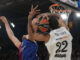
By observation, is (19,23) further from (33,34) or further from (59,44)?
(59,44)

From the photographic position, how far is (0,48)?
9.49 m

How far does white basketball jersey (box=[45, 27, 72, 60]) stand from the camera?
2182 millimetres

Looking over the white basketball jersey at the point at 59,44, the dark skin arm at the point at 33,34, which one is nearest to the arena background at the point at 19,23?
the dark skin arm at the point at 33,34

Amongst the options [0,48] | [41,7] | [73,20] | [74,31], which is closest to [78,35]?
[74,31]

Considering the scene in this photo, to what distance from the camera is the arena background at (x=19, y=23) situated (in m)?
7.46

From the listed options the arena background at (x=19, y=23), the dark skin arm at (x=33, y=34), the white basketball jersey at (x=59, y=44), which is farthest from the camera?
the arena background at (x=19, y=23)

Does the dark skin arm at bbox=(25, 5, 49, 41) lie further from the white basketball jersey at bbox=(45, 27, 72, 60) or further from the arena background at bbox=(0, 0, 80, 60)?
the arena background at bbox=(0, 0, 80, 60)

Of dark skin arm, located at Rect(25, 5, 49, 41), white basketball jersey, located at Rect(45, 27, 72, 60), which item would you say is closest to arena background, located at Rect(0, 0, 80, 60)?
dark skin arm, located at Rect(25, 5, 49, 41)

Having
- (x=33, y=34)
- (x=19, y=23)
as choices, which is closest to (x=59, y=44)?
(x=33, y=34)

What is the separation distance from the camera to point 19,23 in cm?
824

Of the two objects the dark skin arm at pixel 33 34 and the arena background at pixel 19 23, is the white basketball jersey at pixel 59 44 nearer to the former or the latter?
the dark skin arm at pixel 33 34

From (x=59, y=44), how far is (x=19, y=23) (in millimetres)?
6140

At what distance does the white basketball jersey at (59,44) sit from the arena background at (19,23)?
420 centimetres

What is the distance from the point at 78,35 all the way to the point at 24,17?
292cm
